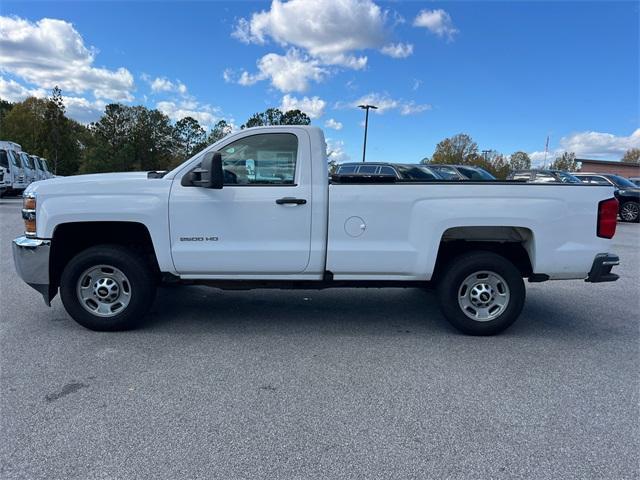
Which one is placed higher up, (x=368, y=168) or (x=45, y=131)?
(x=45, y=131)

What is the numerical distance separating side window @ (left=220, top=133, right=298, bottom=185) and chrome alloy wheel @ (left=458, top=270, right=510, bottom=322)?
2.04m

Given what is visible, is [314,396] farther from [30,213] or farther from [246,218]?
[30,213]

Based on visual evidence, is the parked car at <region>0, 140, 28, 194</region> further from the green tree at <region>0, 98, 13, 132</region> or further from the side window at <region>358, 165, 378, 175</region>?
the green tree at <region>0, 98, 13, 132</region>

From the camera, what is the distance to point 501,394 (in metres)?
3.48

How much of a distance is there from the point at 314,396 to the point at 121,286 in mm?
2390

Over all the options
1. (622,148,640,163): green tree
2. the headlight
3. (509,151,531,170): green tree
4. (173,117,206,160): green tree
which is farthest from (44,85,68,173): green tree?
(622,148,640,163): green tree

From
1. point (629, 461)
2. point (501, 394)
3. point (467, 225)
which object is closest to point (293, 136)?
point (467, 225)

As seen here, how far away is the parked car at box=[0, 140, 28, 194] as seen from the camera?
2141cm

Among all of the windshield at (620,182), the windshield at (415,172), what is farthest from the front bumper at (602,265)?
the windshield at (620,182)

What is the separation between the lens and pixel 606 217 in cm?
448

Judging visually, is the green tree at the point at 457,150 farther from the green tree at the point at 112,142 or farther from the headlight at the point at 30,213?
the headlight at the point at 30,213

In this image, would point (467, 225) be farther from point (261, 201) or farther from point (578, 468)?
point (578, 468)

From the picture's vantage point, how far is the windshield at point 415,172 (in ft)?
55.7

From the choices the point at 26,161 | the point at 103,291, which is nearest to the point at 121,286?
the point at 103,291
